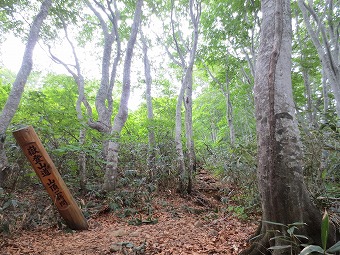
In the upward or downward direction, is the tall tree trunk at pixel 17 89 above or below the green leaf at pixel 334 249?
above

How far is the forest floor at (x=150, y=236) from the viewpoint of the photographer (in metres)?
2.76

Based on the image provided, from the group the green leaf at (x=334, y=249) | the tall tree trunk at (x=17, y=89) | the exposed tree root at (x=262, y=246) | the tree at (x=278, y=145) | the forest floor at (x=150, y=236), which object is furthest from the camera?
the tall tree trunk at (x=17, y=89)

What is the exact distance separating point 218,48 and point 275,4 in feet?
23.4

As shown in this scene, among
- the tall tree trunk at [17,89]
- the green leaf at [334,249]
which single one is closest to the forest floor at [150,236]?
the green leaf at [334,249]

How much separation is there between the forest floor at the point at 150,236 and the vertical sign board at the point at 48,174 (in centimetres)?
24

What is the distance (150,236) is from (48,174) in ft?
6.40

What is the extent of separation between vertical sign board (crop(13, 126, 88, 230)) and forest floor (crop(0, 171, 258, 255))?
0.24 m

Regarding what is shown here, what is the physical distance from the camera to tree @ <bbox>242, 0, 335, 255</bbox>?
1.87m

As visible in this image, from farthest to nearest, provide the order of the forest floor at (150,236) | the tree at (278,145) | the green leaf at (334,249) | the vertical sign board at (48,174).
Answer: the vertical sign board at (48,174)
the forest floor at (150,236)
the tree at (278,145)
the green leaf at (334,249)

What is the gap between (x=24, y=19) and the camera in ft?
25.9

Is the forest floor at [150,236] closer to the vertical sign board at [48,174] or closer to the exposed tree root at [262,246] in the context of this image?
the vertical sign board at [48,174]

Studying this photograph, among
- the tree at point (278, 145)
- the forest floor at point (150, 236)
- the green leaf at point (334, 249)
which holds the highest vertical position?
the tree at point (278, 145)

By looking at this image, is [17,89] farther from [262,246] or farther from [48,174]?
[262,246]

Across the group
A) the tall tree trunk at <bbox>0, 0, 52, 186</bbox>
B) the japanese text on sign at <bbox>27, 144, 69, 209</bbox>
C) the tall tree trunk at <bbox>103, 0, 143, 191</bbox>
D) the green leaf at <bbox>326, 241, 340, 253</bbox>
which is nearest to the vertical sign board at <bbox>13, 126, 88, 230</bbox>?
the japanese text on sign at <bbox>27, 144, 69, 209</bbox>
